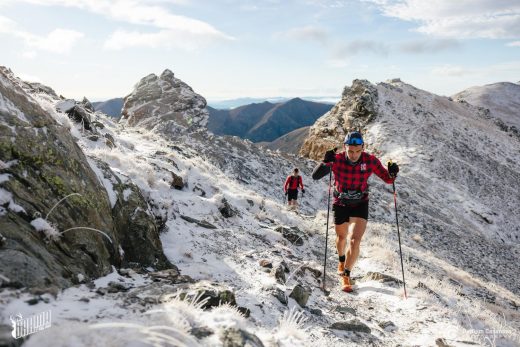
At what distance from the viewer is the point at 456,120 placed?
4597cm

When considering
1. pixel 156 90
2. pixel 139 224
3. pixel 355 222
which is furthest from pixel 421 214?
pixel 156 90

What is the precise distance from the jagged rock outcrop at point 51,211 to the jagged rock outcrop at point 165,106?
77.4ft

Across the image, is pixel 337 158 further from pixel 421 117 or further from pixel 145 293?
pixel 421 117

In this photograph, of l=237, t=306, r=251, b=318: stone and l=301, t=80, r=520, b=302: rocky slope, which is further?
l=301, t=80, r=520, b=302: rocky slope

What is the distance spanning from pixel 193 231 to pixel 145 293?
485 centimetres

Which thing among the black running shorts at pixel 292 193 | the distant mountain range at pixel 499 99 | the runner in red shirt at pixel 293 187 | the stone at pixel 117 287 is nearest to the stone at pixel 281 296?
the stone at pixel 117 287

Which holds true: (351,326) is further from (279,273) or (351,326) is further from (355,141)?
(355,141)

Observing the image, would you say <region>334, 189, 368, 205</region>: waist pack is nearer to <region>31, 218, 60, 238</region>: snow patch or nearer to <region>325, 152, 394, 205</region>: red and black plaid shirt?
<region>325, 152, 394, 205</region>: red and black plaid shirt

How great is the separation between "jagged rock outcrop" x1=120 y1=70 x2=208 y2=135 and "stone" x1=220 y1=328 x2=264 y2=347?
89.1ft

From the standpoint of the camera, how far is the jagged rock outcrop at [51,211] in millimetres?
4238

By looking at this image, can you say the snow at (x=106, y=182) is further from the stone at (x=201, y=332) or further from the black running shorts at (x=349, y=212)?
the black running shorts at (x=349, y=212)

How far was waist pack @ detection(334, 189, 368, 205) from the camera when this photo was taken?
8891mm

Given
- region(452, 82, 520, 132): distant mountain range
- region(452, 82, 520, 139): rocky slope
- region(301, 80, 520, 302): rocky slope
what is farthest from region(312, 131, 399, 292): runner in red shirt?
region(452, 82, 520, 132): distant mountain range

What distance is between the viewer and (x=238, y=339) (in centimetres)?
367
